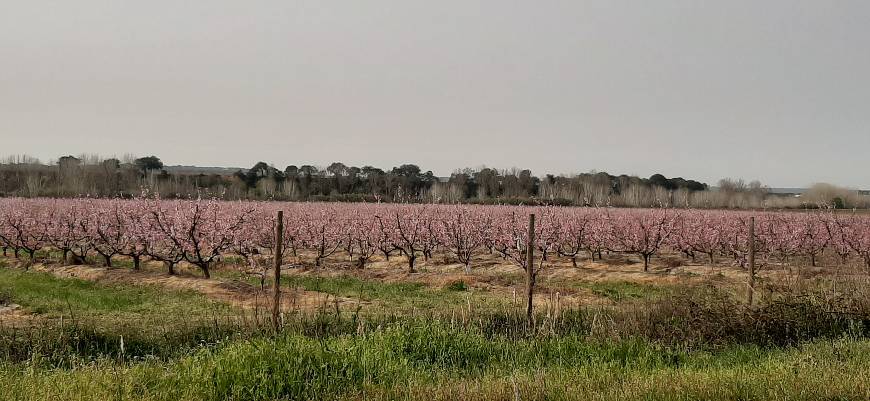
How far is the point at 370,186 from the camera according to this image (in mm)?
87812

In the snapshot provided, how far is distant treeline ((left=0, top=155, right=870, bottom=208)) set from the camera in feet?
225

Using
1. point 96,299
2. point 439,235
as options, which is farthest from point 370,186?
point 96,299

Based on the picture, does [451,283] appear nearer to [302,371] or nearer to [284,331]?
[284,331]

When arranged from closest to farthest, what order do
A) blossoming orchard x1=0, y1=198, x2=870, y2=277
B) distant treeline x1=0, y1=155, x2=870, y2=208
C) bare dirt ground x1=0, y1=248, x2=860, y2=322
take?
1. bare dirt ground x1=0, y1=248, x2=860, y2=322
2. blossoming orchard x1=0, y1=198, x2=870, y2=277
3. distant treeline x1=0, y1=155, x2=870, y2=208

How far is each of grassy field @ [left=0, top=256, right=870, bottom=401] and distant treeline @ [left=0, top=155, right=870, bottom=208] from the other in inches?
2078

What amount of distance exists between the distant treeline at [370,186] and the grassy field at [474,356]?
5278 cm

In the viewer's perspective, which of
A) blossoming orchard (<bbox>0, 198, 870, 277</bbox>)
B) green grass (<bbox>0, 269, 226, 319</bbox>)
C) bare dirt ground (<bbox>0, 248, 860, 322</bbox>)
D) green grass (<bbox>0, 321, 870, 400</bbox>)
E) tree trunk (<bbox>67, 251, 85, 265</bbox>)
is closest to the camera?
green grass (<bbox>0, 321, 870, 400</bbox>)

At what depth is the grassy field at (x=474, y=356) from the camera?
5938 millimetres

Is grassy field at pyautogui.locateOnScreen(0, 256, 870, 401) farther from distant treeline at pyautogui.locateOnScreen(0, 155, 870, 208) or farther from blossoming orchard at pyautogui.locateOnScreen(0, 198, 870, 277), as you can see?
distant treeline at pyautogui.locateOnScreen(0, 155, 870, 208)

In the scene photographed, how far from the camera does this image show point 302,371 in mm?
6602

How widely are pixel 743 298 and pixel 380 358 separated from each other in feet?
22.2

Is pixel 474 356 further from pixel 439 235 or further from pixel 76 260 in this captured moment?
pixel 76 260

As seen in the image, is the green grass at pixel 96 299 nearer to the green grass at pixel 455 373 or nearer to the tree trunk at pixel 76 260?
the tree trunk at pixel 76 260

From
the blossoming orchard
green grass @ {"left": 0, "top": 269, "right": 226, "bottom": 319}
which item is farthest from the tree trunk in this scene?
green grass @ {"left": 0, "top": 269, "right": 226, "bottom": 319}
